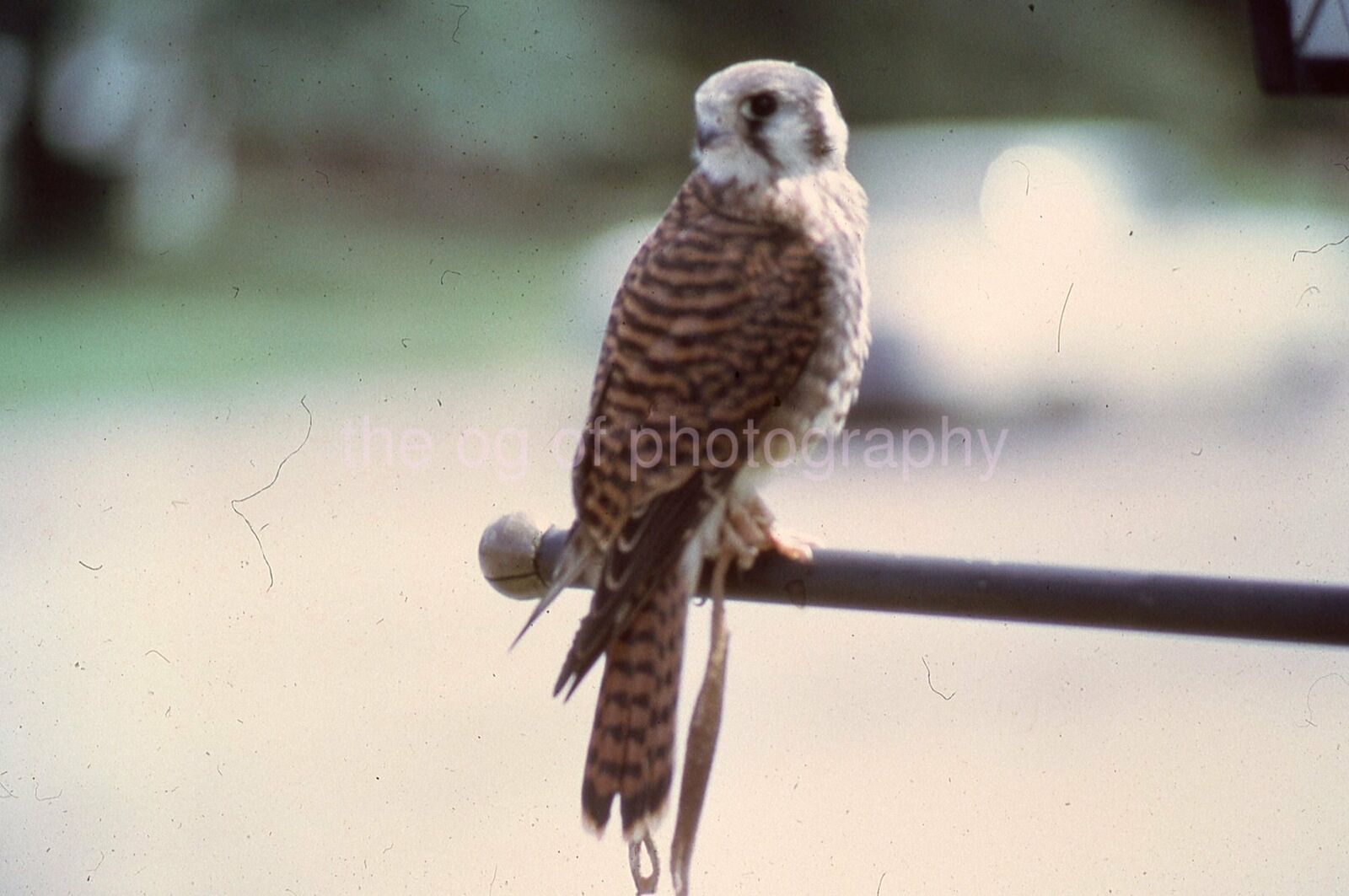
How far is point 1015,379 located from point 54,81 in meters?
4.26

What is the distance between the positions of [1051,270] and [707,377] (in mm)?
2589

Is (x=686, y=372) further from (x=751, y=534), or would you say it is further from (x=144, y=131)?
(x=144, y=131)

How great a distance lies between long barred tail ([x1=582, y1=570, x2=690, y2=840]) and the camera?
56.3 inches

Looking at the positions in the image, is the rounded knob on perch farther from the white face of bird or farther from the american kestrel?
the white face of bird

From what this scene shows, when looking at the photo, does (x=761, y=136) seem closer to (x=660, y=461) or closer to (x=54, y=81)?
(x=660, y=461)

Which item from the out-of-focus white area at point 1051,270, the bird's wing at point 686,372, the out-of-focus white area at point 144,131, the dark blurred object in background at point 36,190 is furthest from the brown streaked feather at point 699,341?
the dark blurred object in background at point 36,190

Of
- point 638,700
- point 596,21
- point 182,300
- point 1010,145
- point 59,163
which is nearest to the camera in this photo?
point 638,700

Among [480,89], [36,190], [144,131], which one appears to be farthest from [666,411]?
[36,190]

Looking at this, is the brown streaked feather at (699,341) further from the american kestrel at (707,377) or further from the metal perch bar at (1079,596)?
the metal perch bar at (1079,596)

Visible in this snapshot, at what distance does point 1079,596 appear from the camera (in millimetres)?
1093

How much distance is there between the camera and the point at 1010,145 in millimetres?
4645

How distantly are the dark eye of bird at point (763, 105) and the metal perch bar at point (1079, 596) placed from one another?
2.01 feet

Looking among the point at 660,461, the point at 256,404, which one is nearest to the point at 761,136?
the point at 660,461

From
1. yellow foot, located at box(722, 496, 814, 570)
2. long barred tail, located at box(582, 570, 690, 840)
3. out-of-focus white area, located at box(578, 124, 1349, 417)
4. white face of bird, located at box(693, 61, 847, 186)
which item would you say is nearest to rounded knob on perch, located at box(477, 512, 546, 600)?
long barred tail, located at box(582, 570, 690, 840)
